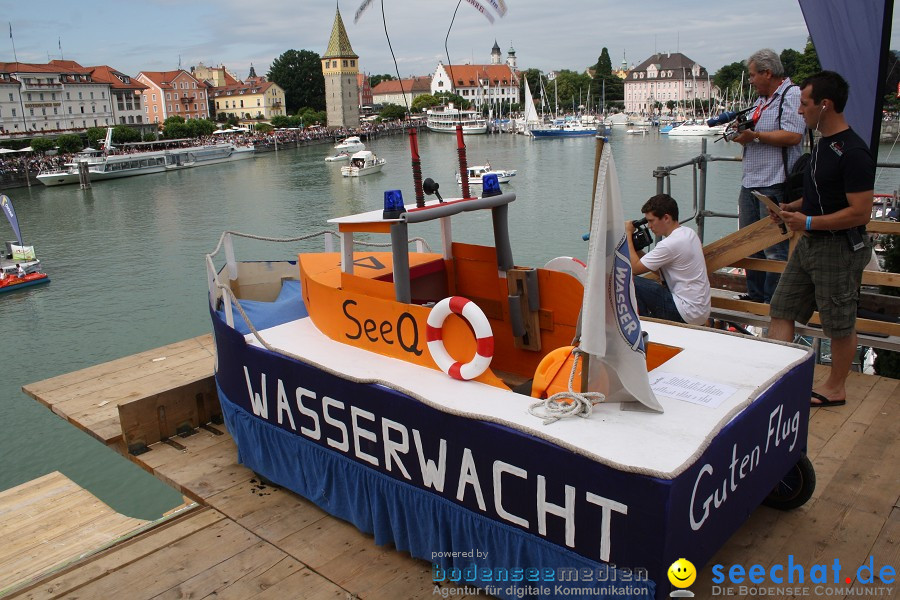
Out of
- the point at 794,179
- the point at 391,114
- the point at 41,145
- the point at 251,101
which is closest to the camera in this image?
the point at 794,179

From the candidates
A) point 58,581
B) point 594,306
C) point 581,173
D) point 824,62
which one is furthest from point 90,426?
point 581,173

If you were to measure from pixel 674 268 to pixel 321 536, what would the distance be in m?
3.36

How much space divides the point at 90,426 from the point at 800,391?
19.8 ft

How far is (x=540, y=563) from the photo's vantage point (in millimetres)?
3410

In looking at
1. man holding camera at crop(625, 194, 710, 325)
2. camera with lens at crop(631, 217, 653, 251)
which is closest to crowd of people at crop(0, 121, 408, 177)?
camera with lens at crop(631, 217, 653, 251)

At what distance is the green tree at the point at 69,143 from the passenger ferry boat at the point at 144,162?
8055mm

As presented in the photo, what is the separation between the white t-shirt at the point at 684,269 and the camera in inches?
220

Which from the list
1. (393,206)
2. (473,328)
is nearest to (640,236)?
(393,206)

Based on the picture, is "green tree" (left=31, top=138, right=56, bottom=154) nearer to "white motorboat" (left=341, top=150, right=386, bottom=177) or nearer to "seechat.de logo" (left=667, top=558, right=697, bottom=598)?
"white motorboat" (left=341, top=150, right=386, bottom=177)

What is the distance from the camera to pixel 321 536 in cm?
457

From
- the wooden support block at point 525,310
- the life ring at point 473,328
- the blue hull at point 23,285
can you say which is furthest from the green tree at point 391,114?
the life ring at point 473,328

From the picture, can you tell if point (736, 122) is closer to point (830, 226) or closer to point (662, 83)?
point (830, 226)

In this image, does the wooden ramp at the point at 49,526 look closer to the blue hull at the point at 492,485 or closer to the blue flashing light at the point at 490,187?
the blue hull at the point at 492,485

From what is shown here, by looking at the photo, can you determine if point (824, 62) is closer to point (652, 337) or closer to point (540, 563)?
point (652, 337)
